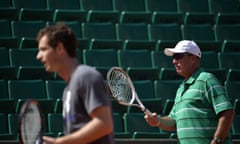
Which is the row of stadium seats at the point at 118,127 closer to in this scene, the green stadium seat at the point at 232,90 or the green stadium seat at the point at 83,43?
the green stadium seat at the point at 232,90

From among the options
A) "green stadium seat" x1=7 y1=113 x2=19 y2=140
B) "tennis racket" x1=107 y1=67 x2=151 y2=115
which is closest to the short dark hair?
"tennis racket" x1=107 y1=67 x2=151 y2=115

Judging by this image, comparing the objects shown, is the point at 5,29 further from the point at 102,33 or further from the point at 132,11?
the point at 132,11

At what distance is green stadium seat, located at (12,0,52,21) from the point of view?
9.23m

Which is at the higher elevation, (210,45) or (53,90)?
(210,45)

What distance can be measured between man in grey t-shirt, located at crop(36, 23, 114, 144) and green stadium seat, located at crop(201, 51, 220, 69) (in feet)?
19.1

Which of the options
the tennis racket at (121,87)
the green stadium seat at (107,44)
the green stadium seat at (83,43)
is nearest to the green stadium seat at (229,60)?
the green stadium seat at (107,44)

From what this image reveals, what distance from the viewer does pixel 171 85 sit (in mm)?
8453

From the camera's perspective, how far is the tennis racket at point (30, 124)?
11.1ft

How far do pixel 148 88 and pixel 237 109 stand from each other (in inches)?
44.5

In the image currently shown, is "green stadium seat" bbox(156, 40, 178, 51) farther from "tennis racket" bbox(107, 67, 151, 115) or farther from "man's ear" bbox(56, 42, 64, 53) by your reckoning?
"man's ear" bbox(56, 42, 64, 53)

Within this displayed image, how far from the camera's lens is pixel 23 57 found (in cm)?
845

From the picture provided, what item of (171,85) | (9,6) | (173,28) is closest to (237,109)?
(171,85)

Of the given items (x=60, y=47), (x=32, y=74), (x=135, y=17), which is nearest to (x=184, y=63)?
(x=60, y=47)

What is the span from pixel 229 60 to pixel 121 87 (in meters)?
4.22
